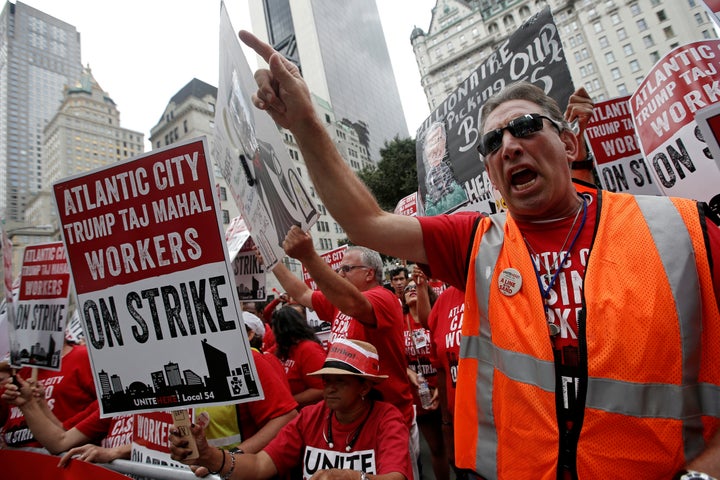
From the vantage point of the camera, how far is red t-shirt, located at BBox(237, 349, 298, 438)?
2.41 m

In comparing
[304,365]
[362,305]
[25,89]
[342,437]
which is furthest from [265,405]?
[25,89]

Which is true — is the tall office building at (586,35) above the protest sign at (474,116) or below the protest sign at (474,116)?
above

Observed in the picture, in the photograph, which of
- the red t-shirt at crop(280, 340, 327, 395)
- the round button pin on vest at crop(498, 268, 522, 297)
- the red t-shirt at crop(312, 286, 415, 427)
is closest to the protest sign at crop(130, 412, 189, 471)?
the red t-shirt at crop(312, 286, 415, 427)

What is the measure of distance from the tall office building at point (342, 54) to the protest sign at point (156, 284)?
80.3 meters

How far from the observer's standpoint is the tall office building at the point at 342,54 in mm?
81875

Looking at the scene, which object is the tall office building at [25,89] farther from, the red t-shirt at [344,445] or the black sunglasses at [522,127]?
the black sunglasses at [522,127]

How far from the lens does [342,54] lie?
90.1 meters

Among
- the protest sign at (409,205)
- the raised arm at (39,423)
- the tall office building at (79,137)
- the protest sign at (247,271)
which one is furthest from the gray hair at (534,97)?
the tall office building at (79,137)

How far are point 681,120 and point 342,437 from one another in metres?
2.89

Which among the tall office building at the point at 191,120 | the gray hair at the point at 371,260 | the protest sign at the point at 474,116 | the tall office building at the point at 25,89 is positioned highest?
the tall office building at the point at 25,89

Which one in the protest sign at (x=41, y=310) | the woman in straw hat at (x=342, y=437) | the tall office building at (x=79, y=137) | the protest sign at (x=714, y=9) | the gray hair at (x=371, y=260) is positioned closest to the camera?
the woman in straw hat at (x=342, y=437)

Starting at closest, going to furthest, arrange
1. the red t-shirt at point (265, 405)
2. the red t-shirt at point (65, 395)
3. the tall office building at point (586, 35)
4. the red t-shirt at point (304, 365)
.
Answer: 1. the red t-shirt at point (265, 405)
2. the red t-shirt at point (65, 395)
3. the red t-shirt at point (304, 365)
4. the tall office building at point (586, 35)

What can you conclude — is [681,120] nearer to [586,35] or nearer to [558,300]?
[558,300]

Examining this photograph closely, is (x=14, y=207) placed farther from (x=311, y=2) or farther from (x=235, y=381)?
(x=235, y=381)
